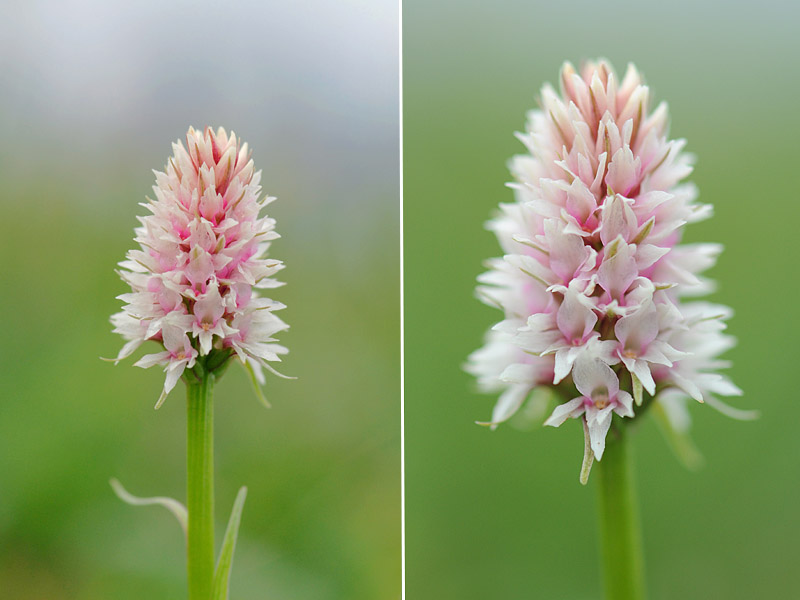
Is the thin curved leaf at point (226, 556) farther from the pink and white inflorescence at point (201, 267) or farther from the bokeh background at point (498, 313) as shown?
the bokeh background at point (498, 313)

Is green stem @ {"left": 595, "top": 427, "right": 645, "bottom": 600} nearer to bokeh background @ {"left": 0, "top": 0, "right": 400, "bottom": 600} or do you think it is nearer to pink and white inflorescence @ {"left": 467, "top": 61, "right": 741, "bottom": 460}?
pink and white inflorescence @ {"left": 467, "top": 61, "right": 741, "bottom": 460}

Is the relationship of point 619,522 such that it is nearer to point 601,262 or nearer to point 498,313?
point 601,262

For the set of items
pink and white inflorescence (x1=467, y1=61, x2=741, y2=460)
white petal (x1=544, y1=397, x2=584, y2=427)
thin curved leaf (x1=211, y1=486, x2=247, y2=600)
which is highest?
pink and white inflorescence (x1=467, y1=61, x2=741, y2=460)

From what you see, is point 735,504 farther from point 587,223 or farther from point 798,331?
point 587,223

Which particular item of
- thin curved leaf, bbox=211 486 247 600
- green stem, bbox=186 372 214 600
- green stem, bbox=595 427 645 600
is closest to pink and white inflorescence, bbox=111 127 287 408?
green stem, bbox=186 372 214 600

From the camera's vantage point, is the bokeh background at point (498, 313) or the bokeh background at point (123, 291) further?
the bokeh background at point (498, 313)

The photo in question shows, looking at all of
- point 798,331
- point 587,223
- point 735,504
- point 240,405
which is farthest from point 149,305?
point 798,331

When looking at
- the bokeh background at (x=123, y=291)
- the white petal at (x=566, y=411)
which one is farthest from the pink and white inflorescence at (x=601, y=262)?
the bokeh background at (x=123, y=291)
